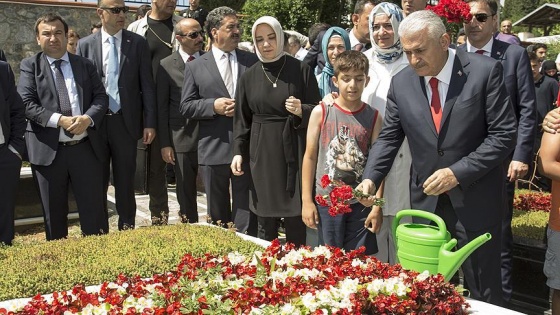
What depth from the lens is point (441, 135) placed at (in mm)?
3896

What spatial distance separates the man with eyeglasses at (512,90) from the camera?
5.07m

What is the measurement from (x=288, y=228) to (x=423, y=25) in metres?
2.59

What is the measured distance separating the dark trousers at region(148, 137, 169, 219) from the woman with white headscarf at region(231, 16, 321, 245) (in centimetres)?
181

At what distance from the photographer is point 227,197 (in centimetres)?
630

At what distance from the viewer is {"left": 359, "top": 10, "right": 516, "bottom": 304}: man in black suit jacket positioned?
148 inches

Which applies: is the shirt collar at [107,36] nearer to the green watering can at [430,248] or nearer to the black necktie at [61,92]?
the black necktie at [61,92]

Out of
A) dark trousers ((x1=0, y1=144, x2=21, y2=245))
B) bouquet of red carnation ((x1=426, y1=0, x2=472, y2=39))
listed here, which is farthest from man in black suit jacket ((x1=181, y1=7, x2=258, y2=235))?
bouquet of red carnation ((x1=426, y1=0, x2=472, y2=39))

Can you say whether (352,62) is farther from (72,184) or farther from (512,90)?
(72,184)

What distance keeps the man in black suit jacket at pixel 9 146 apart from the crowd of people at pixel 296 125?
0.04 feet

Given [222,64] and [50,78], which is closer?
[50,78]

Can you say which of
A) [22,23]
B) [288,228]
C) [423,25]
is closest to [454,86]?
[423,25]

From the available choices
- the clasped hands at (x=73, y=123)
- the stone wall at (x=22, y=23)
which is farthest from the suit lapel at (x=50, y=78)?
the stone wall at (x=22, y=23)

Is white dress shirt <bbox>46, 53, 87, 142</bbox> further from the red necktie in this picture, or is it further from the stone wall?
the stone wall

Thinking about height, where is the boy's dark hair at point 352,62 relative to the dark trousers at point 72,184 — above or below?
above
